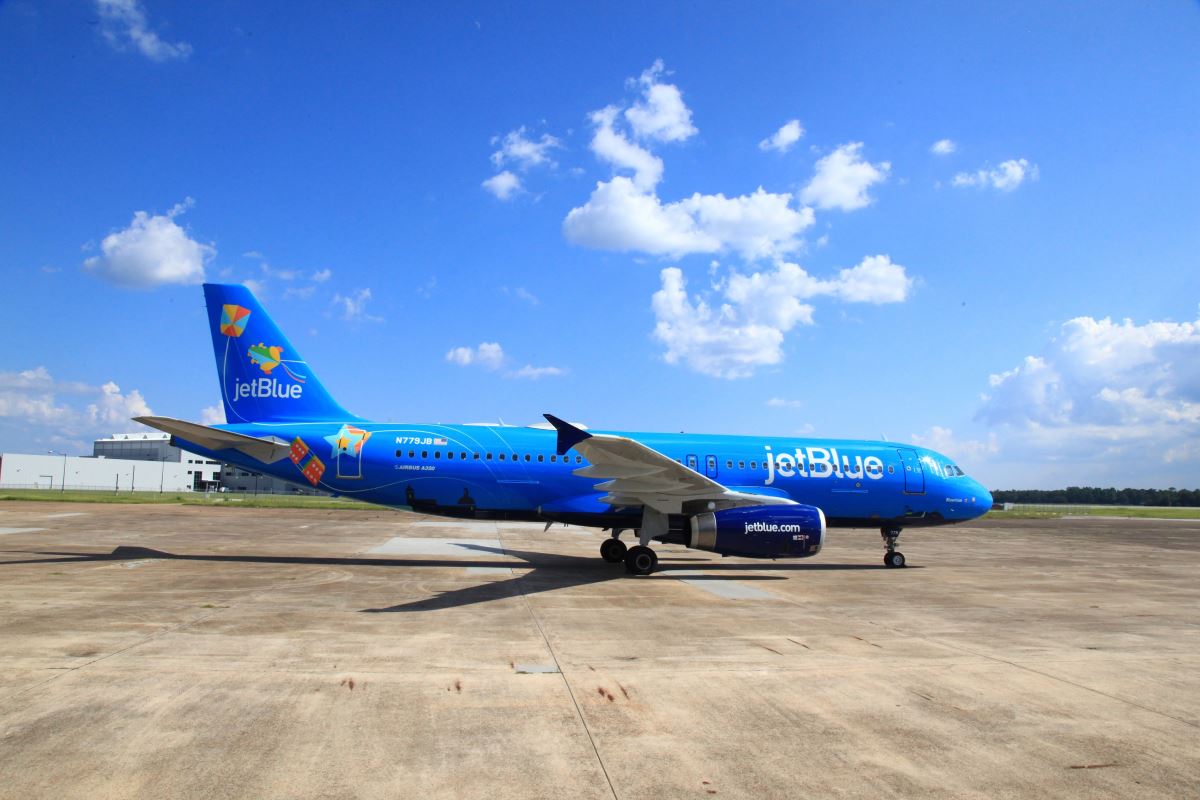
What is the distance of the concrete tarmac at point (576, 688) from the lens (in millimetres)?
4199

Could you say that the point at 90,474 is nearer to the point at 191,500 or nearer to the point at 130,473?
the point at 130,473

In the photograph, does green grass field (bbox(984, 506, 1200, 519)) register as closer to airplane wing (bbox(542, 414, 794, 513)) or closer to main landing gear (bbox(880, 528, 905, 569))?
main landing gear (bbox(880, 528, 905, 569))

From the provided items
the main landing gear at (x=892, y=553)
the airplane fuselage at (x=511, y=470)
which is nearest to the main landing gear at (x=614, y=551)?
the airplane fuselage at (x=511, y=470)

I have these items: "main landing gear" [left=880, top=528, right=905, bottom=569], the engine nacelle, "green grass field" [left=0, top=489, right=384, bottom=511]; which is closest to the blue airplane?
the engine nacelle

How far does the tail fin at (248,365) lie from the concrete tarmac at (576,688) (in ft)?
13.6

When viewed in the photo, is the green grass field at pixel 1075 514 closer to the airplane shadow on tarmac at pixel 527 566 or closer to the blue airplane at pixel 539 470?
the blue airplane at pixel 539 470

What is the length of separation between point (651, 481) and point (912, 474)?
810cm

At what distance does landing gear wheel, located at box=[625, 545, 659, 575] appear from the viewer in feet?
48.7

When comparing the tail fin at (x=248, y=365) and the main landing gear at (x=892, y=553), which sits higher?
the tail fin at (x=248, y=365)

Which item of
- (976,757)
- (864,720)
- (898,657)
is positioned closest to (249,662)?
(864,720)

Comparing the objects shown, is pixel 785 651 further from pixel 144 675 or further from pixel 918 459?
pixel 918 459

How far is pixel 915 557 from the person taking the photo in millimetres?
22250

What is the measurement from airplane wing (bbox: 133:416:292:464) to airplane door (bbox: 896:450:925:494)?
15.4 meters

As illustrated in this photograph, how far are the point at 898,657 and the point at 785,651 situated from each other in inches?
48.3
